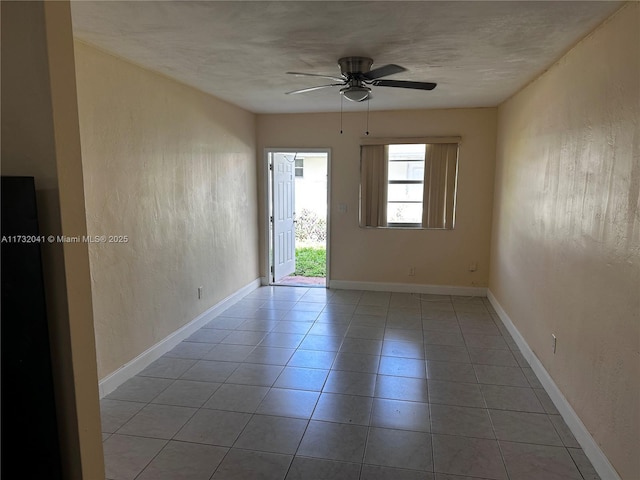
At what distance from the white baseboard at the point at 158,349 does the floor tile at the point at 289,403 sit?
1115 millimetres

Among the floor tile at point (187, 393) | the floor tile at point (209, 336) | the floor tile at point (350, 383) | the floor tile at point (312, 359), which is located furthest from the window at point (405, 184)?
the floor tile at point (187, 393)

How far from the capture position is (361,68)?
A: 2.99 metres

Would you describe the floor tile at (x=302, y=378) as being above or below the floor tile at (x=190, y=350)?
above

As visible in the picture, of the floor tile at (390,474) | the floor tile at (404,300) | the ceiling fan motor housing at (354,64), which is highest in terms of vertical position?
the ceiling fan motor housing at (354,64)

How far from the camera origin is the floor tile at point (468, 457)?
7.00 feet

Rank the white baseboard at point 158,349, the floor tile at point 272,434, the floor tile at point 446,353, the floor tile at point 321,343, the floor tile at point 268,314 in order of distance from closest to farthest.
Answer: the floor tile at point 272,434, the white baseboard at point 158,349, the floor tile at point 446,353, the floor tile at point 321,343, the floor tile at point 268,314

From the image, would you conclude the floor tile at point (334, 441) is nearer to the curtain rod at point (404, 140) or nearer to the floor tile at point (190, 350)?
the floor tile at point (190, 350)

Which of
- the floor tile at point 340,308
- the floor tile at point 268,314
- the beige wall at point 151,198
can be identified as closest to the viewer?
the beige wall at point 151,198

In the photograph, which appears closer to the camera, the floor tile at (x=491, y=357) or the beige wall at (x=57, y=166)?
the beige wall at (x=57, y=166)

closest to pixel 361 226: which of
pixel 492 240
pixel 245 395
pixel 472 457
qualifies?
pixel 492 240

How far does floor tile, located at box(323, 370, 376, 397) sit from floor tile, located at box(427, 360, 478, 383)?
0.48 m

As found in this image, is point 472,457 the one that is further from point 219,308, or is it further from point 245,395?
point 219,308

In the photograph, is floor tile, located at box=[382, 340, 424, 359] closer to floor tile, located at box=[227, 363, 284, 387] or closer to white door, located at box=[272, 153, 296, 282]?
floor tile, located at box=[227, 363, 284, 387]

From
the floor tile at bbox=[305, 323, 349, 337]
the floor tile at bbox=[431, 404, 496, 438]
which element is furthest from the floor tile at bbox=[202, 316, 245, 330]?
the floor tile at bbox=[431, 404, 496, 438]
